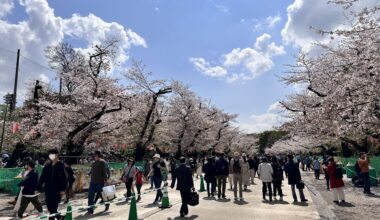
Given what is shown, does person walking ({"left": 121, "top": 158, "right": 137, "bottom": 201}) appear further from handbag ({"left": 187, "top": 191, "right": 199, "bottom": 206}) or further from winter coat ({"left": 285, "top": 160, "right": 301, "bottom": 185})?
winter coat ({"left": 285, "top": 160, "right": 301, "bottom": 185})

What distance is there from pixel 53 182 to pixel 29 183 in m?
1.62

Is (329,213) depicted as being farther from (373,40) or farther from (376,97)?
(373,40)

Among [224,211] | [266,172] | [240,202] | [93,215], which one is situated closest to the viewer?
[93,215]

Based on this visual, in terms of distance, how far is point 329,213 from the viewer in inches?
414

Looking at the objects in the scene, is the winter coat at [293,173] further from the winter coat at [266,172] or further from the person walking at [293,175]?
the winter coat at [266,172]

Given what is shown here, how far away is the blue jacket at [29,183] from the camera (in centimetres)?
904

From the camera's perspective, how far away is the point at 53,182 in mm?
7895

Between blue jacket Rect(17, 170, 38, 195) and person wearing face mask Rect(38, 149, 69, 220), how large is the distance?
130 centimetres

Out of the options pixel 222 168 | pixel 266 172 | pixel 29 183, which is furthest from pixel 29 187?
pixel 266 172

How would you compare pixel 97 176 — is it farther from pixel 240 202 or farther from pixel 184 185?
pixel 240 202

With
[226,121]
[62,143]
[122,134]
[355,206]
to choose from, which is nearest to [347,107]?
[355,206]

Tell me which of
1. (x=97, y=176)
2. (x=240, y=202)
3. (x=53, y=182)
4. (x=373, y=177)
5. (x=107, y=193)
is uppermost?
(x=97, y=176)

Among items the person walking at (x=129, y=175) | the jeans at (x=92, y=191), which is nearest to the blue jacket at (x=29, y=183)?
the jeans at (x=92, y=191)

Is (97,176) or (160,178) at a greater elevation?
(97,176)
